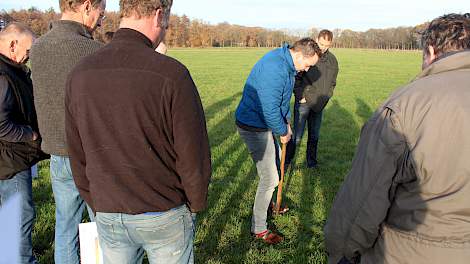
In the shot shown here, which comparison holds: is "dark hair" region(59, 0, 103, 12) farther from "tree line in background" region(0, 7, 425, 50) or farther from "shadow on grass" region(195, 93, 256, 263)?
"tree line in background" region(0, 7, 425, 50)

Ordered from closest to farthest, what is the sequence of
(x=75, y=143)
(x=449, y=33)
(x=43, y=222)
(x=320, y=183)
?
(x=449, y=33) < (x=75, y=143) < (x=43, y=222) < (x=320, y=183)

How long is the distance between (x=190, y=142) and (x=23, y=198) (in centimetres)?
206

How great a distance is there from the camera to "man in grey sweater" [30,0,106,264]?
276cm

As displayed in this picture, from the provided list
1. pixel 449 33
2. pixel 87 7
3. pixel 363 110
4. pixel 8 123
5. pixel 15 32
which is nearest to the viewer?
pixel 449 33

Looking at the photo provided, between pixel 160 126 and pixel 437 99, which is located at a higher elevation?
pixel 437 99

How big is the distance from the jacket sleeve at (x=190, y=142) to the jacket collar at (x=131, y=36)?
30 cm

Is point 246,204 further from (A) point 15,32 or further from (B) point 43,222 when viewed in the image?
(A) point 15,32

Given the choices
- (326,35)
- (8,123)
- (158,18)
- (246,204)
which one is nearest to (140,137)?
(158,18)

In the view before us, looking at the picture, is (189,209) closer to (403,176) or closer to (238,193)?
(403,176)

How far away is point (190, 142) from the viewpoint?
82.7 inches

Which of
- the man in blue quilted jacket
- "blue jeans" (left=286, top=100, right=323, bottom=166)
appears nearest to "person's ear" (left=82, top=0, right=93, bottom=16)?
the man in blue quilted jacket

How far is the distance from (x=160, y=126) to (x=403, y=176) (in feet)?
4.07

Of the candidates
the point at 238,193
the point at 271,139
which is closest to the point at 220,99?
the point at 238,193

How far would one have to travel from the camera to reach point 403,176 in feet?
6.47
